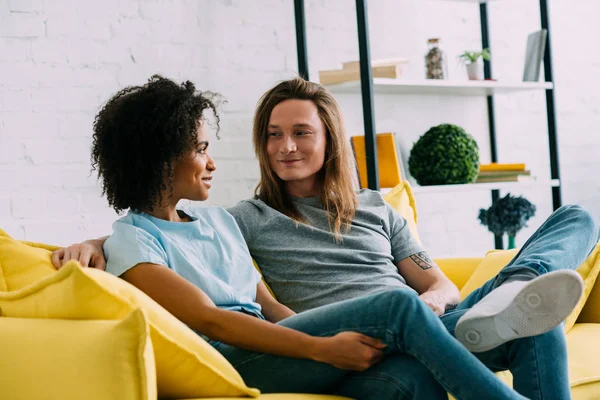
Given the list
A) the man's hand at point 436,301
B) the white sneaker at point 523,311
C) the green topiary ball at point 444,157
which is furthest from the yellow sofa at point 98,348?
the green topiary ball at point 444,157

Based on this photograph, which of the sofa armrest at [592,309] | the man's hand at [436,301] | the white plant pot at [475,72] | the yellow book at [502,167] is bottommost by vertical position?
the sofa armrest at [592,309]

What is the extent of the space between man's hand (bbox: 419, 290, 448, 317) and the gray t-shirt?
10 centimetres

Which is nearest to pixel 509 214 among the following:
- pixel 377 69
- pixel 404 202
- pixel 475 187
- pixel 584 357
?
pixel 475 187

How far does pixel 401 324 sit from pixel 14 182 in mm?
1481

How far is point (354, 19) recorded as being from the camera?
134 inches

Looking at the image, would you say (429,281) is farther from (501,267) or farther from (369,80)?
(369,80)

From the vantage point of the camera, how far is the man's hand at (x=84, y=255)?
1.66 meters

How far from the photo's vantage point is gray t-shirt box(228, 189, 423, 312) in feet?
7.00

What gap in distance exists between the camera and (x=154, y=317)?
54.1 inches

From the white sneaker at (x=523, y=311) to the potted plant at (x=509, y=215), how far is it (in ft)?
6.19

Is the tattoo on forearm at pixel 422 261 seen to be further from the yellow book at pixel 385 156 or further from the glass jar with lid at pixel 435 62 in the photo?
the glass jar with lid at pixel 435 62

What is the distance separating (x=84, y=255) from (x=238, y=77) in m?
1.52

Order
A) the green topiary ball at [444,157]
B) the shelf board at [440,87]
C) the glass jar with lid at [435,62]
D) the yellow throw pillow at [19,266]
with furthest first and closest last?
the glass jar with lid at [435,62], the green topiary ball at [444,157], the shelf board at [440,87], the yellow throw pillow at [19,266]

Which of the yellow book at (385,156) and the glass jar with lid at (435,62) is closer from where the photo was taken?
the yellow book at (385,156)
